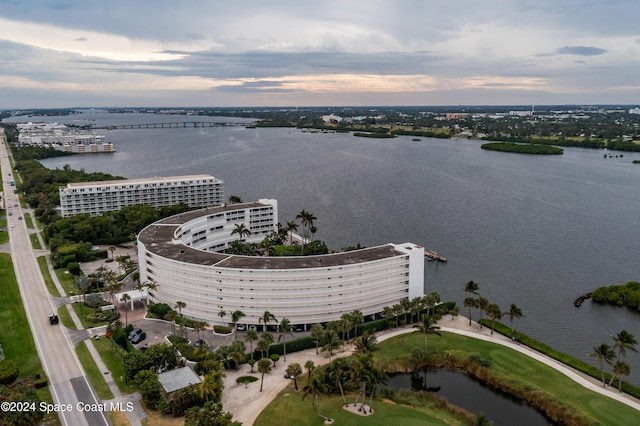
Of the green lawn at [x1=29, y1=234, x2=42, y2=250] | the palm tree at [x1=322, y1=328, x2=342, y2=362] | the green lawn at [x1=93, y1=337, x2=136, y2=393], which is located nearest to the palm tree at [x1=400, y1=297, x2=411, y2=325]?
the palm tree at [x1=322, y1=328, x2=342, y2=362]

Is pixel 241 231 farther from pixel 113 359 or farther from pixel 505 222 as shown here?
pixel 505 222

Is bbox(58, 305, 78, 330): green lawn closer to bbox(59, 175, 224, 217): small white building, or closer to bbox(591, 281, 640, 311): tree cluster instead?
bbox(59, 175, 224, 217): small white building

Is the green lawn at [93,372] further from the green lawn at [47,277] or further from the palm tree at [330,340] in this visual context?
the palm tree at [330,340]

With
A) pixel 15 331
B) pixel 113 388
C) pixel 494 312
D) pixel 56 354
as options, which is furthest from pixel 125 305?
pixel 494 312

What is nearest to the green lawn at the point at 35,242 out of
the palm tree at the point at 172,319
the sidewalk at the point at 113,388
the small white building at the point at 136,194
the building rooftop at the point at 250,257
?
the small white building at the point at 136,194

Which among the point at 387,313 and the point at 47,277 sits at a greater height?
the point at 387,313

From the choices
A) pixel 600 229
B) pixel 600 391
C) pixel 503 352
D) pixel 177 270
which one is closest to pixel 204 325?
pixel 177 270
